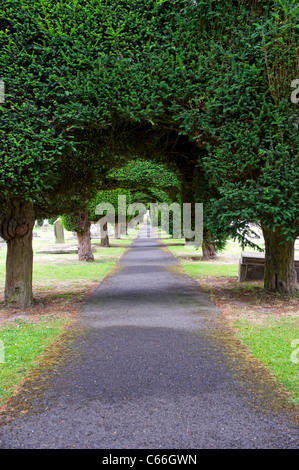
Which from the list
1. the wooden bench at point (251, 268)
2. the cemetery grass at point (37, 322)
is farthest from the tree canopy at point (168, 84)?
the wooden bench at point (251, 268)

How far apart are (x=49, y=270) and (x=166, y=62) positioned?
35.7 ft

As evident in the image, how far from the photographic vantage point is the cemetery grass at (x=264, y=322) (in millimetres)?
4379

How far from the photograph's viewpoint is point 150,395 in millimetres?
3582

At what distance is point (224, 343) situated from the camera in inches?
208

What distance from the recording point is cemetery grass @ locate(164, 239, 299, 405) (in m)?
4.38

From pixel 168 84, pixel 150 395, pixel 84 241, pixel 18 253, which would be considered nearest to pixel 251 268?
pixel 168 84

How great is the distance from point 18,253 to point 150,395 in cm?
556

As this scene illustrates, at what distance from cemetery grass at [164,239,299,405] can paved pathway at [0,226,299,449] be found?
23 centimetres

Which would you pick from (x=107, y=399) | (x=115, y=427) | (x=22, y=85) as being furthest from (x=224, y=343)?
(x=22, y=85)

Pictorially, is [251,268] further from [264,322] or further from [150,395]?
[150,395]

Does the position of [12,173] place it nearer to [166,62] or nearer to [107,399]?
[166,62]

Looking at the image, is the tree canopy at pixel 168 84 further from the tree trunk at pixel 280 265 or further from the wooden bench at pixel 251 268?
the wooden bench at pixel 251 268

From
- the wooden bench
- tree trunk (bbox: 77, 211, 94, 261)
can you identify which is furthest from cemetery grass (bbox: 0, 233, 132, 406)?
tree trunk (bbox: 77, 211, 94, 261)

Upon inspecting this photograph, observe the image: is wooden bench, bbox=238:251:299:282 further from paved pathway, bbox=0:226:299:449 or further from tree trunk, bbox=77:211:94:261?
tree trunk, bbox=77:211:94:261
